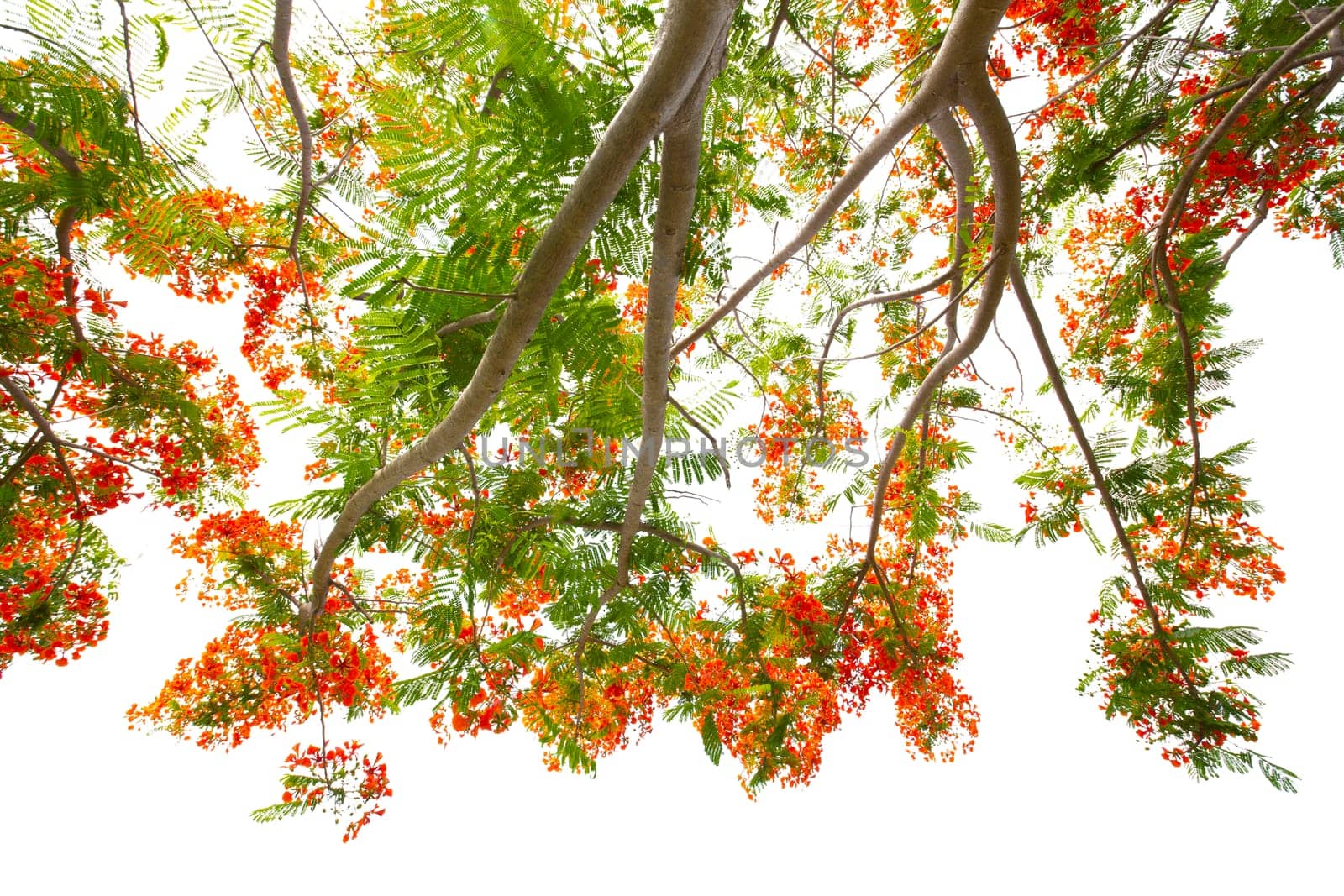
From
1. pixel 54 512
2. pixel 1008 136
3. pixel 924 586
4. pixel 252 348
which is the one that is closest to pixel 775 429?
pixel 924 586

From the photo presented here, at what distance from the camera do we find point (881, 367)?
336 cm

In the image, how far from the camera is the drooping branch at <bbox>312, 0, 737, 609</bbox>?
881 millimetres

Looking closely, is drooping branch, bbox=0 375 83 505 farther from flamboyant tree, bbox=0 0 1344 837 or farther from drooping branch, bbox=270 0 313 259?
drooping branch, bbox=270 0 313 259

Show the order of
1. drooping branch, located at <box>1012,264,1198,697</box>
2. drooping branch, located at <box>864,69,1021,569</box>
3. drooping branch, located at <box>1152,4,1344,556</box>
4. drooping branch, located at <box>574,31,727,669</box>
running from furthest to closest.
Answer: drooping branch, located at <box>1012,264,1198,697</box>, drooping branch, located at <box>864,69,1021,569</box>, drooping branch, located at <box>1152,4,1344,556</box>, drooping branch, located at <box>574,31,727,669</box>

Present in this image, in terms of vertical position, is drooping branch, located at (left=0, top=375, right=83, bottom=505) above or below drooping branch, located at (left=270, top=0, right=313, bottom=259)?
below

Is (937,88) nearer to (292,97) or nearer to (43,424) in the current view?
(292,97)

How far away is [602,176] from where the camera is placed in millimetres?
987

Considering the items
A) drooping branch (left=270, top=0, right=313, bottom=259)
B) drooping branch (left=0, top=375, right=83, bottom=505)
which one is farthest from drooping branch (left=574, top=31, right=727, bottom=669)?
drooping branch (left=0, top=375, right=83, bottom=505)

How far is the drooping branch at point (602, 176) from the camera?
88 cm

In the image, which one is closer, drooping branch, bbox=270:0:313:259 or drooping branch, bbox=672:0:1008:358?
drooping branch, bbox=672:0:1008:358

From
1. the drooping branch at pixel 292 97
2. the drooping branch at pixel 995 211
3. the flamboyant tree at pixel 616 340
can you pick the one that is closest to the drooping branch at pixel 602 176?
the flamboyant tree at pixel 616 340

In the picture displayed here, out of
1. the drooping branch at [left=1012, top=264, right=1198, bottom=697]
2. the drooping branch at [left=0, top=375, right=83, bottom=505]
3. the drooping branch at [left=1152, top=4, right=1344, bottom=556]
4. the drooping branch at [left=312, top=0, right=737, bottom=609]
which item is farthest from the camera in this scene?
the drooping branch at [left=1012, top=264, right=1198, bottom=697]

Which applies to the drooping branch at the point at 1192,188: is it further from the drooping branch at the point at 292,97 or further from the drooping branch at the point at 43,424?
the drooping branch at the point at 43,424

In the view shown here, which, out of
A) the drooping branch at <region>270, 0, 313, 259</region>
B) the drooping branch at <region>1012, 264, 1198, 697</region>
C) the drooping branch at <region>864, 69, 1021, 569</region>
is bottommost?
the drooping branch at <region>1012, 264, 1198, 697</region>
